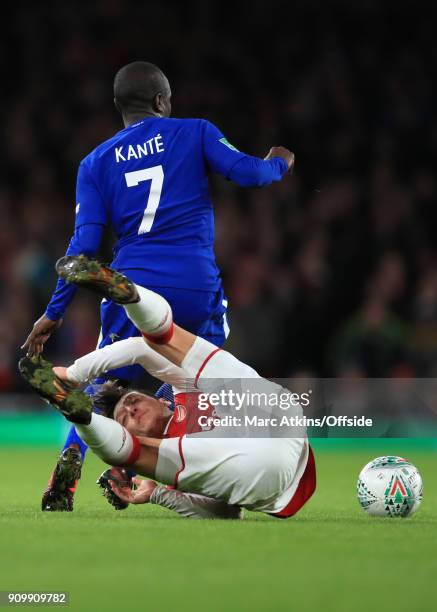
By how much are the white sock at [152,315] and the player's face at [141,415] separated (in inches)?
13.7

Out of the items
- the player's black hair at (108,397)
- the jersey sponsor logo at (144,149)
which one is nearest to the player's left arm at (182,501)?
the player's black hair at (108,397)

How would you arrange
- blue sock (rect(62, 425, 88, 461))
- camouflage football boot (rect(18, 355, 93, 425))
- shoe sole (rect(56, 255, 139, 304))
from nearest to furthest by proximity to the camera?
camouflage football boot (rect(18, 355, 93, 425)), shoe sole (rect(56, 255, 139, 304)), blue sock (rect(62, 425, 88, 461))

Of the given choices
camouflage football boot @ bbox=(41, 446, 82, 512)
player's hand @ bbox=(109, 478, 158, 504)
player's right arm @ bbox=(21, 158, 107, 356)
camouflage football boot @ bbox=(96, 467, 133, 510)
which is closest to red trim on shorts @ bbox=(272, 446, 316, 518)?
player's hand @ bbox=(109, 478, 158, 504)

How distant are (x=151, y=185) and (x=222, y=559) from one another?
239cm

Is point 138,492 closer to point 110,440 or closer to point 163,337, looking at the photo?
point 110,440

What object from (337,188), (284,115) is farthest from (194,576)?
(284,115)

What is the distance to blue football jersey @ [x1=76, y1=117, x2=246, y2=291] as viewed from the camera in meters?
6.09

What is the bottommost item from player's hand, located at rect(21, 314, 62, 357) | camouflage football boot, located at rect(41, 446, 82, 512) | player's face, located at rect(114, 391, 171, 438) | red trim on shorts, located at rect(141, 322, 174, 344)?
camouflage football boot, located at rect(41, 446, 82, 512)

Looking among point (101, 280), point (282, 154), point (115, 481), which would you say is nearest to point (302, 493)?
point (115, 481)

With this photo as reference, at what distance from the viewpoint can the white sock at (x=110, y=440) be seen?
512 centimetres

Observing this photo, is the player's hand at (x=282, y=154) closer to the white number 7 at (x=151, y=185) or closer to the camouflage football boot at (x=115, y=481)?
the white number 7 at (x=151, y=185)

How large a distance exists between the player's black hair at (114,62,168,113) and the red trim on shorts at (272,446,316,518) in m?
1.93

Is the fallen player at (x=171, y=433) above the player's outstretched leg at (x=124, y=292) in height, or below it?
below

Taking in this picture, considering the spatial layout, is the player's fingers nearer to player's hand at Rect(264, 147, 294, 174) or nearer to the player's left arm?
the player's left arm
